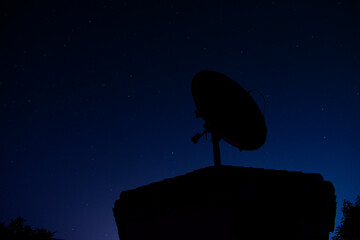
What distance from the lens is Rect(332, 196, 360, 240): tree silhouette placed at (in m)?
19.6

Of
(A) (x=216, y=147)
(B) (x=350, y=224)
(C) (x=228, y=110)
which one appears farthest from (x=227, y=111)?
(B) (x=350, y=224)

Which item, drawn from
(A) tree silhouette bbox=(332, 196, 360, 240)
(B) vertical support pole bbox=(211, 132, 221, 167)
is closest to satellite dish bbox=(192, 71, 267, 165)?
(B) vertical support pole bbox=(211, 132, 221, 167)

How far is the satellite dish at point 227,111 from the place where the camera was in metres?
3.46

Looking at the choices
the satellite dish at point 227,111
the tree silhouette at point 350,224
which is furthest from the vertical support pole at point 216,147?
the tree silhouette at point 350,224

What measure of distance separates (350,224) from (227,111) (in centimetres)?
2291

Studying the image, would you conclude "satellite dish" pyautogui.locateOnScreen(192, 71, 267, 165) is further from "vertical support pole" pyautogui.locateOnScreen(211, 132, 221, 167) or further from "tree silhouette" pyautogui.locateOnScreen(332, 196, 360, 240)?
"tree silhouette" pyautogui.locateOnScreen(332, 196, 360, 240)

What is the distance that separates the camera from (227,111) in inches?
144

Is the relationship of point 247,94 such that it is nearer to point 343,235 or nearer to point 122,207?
point 122,207

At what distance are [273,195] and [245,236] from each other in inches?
20.1

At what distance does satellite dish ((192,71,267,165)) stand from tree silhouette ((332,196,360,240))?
2173 cm

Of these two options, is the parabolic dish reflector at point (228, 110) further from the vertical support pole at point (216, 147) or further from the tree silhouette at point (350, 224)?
the tree silhouette at point (350, 224)

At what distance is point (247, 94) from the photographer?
4191 millimetres

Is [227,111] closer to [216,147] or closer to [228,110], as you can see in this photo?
[228,110]

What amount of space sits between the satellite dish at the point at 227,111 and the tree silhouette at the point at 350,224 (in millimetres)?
21725
